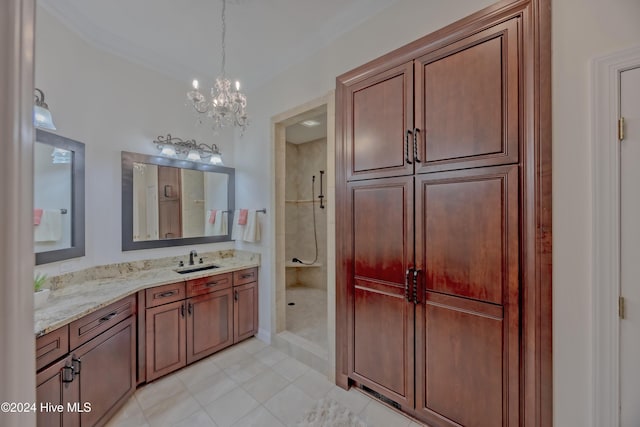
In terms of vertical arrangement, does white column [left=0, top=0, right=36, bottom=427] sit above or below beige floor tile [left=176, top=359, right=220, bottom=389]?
above

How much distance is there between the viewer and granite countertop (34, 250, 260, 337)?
1.55 metres

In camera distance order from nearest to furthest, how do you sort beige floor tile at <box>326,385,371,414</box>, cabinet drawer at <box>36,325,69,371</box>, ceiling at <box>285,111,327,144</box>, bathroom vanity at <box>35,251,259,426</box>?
1. cabinet drawer at <box>36,325,69,371</box>
2. bathroom vanity at <box>35,251,259,426</box>
3. beige floor tile at <box>326,385,371,414</box>
4. ceiling at <box>285,111,327,144</box>

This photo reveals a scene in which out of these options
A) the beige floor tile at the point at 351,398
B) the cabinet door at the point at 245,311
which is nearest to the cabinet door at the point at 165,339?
the cabinet door at the point at 245,311

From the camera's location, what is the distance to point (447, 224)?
1.65 metres

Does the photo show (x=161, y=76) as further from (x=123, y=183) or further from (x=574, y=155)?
(x=574, y=155)

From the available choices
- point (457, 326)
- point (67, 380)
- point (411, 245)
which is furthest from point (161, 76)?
point (457, 326)

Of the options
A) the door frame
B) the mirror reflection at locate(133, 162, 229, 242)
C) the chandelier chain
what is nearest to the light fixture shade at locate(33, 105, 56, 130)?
the mirror reflection at locate(133, 162, 229, 242)

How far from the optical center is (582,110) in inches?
50.6

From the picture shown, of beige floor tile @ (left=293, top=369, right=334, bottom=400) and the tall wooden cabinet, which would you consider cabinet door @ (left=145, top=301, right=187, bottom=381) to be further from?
the tall wooden cabinet

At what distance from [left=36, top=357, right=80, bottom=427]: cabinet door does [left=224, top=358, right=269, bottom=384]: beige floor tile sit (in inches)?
41.9

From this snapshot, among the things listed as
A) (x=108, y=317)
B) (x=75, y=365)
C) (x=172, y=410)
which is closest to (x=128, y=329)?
(x=108, y=317)

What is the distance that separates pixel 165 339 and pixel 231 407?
2.75 feet

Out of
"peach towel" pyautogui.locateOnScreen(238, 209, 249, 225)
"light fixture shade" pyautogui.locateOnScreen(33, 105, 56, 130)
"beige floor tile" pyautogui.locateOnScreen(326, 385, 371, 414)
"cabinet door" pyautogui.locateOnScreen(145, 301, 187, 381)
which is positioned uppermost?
"light fixture shade" pyautogui.locateOnScreen(33, 105, 56, 130)

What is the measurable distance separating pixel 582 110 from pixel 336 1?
1.79m
